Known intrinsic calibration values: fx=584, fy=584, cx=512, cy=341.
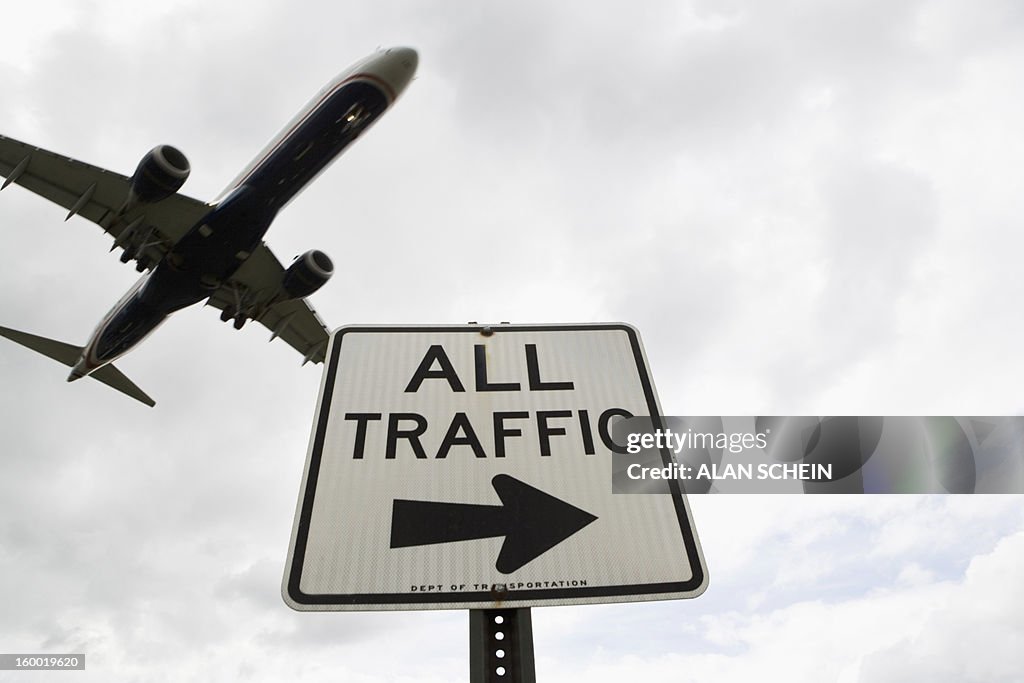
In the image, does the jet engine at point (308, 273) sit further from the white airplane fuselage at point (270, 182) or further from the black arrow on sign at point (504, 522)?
→ the black arrow on sign at point (504, 522)

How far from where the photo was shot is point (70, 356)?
2853 cm

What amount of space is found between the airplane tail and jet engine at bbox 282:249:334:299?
469 inches

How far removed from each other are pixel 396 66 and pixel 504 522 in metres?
22.0

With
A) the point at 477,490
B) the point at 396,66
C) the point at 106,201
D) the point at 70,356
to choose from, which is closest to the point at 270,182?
the point at 396,66

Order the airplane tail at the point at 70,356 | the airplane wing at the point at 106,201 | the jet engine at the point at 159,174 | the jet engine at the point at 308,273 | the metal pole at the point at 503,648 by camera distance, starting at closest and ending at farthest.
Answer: the metal pole at the point at 503,648 < the jet engine at the point at 159,174 < the airplane wing at the point at 106,201 < the jet engine at the point at 308,273 < the airplane tail at the point at 70,356

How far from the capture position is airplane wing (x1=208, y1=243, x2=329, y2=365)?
2638 cm

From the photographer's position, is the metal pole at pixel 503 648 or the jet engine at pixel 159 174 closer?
the metal pole at pixel 503 648

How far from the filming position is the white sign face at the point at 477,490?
170 centimetres

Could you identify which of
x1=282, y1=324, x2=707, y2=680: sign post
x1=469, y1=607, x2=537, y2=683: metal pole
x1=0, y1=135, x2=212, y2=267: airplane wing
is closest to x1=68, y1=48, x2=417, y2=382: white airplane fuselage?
x1=0, y1=135, x2=212, y2=267: airplane wing

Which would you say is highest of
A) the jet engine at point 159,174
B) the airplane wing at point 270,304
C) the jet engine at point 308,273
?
the airplane wing at point 270,304

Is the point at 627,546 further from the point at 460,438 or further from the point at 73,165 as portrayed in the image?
the point at 73,165

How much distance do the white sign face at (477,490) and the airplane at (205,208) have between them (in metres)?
20.7

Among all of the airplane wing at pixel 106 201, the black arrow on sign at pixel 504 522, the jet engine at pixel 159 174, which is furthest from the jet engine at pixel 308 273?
the black arrow on sign at pixel 504 522

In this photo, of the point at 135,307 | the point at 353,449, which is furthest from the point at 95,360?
the point at 353,449
